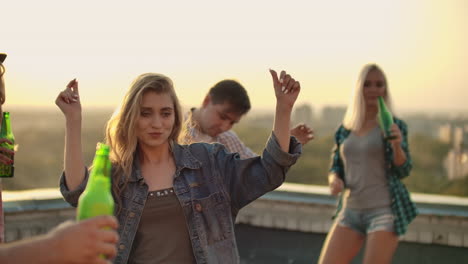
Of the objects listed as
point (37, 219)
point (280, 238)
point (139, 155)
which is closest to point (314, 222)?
point (280, 238)

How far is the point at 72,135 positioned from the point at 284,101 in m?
0.89

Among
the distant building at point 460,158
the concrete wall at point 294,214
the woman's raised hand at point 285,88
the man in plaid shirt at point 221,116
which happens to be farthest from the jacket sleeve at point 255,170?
the distant building at point 460,158

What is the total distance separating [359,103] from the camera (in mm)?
4977

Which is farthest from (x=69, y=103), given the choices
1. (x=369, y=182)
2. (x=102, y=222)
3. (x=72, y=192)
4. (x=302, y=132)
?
(x=369, y=182)

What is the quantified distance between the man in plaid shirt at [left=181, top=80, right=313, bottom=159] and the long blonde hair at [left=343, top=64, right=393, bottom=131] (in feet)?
3.06

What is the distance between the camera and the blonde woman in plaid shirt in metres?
4.54

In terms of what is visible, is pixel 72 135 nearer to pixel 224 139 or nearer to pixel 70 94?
pixel 70 94

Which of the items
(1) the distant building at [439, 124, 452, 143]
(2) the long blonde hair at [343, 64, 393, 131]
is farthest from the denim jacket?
(1) the distant building at [439, 124, 452, 143]

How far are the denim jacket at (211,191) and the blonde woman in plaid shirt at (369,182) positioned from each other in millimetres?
2060

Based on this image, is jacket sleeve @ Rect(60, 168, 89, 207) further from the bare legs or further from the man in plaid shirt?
the bare legs

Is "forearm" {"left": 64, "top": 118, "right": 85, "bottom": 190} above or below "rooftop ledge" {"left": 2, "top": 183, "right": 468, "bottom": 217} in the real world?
above

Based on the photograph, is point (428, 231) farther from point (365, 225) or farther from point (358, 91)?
point (358, 91)

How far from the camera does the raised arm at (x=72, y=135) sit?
2.62m

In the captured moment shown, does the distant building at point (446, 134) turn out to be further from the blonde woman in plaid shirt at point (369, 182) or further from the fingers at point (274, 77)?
the fingers at point (274, 77)
